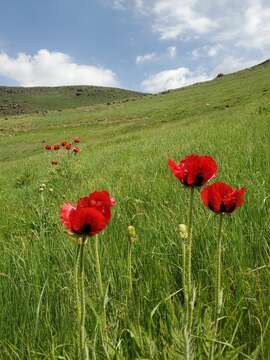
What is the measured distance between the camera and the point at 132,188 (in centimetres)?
369

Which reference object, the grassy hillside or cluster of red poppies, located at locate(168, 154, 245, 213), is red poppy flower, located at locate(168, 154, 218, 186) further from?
the grassy hillside

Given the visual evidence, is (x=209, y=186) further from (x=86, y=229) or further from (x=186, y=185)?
(x=86, y=229)

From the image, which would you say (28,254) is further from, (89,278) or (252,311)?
(252,311)

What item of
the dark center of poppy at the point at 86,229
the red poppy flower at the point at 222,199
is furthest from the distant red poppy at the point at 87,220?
the red poppy flower at the point at 222,199

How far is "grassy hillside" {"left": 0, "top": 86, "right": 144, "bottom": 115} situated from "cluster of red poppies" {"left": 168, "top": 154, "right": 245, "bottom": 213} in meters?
149

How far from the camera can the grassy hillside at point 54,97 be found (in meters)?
155

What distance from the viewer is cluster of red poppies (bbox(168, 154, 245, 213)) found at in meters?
1.17

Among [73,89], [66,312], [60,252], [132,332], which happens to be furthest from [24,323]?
[73,89]

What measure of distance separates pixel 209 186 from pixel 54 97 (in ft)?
590

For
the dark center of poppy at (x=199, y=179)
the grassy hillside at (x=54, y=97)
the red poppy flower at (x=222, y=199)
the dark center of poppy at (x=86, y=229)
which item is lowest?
the dark center of poppy at (x=86, y=229)

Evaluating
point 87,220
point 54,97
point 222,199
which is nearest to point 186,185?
point 222,199

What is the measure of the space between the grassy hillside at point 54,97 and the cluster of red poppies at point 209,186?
149422 millimetres

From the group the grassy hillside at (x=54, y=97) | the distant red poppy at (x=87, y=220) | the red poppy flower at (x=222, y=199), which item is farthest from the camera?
the grassy hillside at (x=54, y=97)

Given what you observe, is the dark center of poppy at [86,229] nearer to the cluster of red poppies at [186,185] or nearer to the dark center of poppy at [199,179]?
the cluster of red poppies at [186,185]
